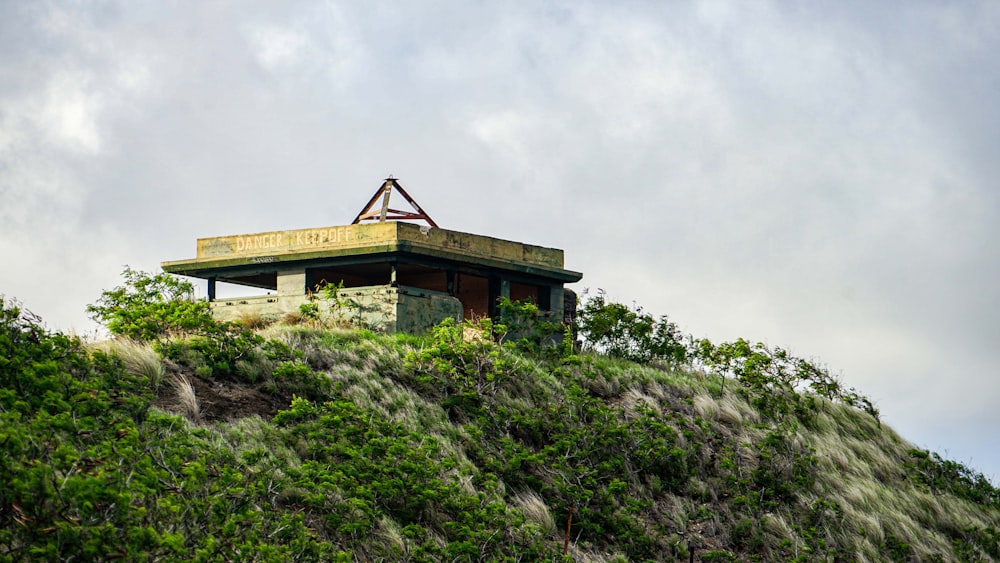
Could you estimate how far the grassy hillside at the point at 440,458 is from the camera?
503 inches

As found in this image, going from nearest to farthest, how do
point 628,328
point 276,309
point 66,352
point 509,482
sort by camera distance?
point 66,352, point 509,482, point 276,309, point 628,328

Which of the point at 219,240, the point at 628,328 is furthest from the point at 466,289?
the point at 219,240

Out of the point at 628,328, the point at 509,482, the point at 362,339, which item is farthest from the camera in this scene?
the point at 628,328

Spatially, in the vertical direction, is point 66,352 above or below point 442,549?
above

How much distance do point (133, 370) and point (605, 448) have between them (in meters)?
7.98

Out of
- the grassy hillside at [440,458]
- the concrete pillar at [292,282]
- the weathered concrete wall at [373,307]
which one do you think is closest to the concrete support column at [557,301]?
the grassy hillside at [440,458]

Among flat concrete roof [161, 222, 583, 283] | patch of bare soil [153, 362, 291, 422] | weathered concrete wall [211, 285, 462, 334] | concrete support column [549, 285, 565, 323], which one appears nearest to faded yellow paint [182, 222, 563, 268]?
flat concrete roof [161, 222, 583, 283]

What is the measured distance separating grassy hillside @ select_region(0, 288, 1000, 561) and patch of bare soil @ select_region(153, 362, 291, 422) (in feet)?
0.14

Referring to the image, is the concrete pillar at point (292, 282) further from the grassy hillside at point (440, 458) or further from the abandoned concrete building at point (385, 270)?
the grassy hillside at point (440, 458)

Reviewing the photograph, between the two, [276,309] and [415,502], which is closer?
[415,502]

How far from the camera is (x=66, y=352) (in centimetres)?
1689

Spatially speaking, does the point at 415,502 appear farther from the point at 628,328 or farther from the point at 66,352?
the point at 628,328

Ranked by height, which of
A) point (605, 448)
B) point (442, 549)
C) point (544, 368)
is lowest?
point (442, 549)

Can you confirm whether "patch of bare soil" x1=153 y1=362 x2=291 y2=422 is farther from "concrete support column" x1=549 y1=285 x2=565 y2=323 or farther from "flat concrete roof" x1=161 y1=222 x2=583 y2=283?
"concrete support column" x1=549 y1=285 x2=565 y2=323
